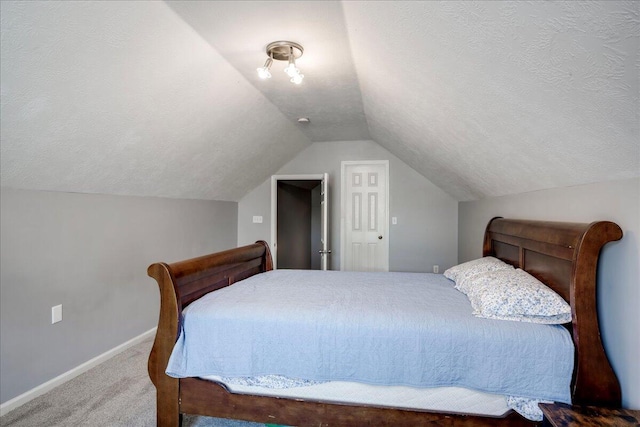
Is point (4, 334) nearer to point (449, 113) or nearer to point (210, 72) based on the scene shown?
point (210, 72)

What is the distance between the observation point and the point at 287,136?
4.50 m

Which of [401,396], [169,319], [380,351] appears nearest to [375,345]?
[380,351]

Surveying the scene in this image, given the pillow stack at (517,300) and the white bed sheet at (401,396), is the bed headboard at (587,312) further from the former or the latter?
the white bed sheet at (401,396)

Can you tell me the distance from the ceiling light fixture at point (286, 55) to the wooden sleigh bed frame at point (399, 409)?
1.29 meters

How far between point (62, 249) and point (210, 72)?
1.68 m

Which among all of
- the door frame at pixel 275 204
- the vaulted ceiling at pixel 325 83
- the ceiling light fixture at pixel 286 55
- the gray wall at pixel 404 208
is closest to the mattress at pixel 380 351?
the vaulted ceiling at pixel 325 83

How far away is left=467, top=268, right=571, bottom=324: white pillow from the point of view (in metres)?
1.58

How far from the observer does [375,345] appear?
5.41ft

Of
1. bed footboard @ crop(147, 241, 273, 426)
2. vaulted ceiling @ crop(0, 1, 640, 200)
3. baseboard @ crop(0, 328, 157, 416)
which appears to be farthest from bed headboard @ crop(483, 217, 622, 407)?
baseboard @ crop(0, 328, 157, 416)

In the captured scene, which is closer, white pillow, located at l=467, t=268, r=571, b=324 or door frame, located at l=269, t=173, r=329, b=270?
white pillow, located at l=467, t=268, r=571, b=324

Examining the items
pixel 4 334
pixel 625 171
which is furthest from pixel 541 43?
pixel 4 334

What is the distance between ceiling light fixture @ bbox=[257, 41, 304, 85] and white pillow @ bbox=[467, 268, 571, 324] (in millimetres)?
1734

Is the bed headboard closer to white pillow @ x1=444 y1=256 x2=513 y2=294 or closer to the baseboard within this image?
white pillow @ x1=444 y1=256 x2=513 y2=294

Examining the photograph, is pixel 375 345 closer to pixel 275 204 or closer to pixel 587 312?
pixel 587 312
